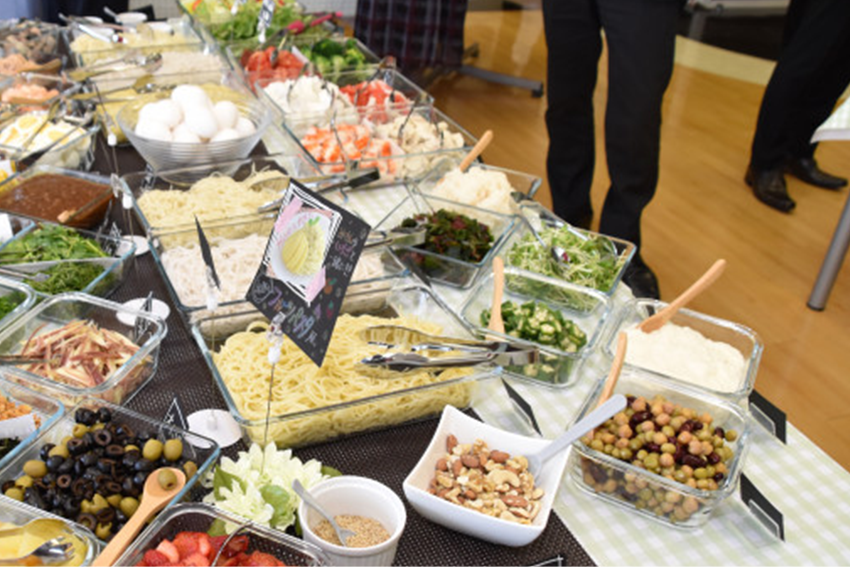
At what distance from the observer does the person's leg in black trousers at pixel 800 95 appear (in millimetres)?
3723

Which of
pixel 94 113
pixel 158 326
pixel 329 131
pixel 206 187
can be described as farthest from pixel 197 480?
pixel 94 113

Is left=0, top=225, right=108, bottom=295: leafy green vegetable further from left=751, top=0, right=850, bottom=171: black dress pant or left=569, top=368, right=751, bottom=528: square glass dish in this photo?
left=751, top=0, right=850, bottom=171: black dress pant

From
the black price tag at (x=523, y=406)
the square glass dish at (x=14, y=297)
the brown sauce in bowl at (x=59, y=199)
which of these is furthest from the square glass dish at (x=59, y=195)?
the black price tag at (x=523, y=406)

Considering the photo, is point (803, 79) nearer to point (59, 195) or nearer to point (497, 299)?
point (497, 299)

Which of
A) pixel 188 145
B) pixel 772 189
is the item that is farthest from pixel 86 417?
pixel 772 189

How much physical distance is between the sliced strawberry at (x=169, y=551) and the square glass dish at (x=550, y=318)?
0.71 metres

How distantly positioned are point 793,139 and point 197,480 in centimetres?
400

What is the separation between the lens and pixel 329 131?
7.79ft

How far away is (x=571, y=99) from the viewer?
313 centimetres

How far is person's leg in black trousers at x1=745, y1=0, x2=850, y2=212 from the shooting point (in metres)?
3.72

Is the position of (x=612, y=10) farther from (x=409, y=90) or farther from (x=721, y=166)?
(x=721, y=166)

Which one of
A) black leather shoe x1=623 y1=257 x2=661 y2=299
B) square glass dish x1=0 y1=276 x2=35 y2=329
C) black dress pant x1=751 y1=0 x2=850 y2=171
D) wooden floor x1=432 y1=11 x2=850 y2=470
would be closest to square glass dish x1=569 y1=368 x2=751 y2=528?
square glass dish x1=0 y1=276 x2=35 y2=329

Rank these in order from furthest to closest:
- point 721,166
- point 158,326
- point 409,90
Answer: point 721,166
point 409,90
point 158,326

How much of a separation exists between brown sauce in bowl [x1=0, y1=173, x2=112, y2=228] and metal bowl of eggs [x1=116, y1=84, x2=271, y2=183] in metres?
0.20
